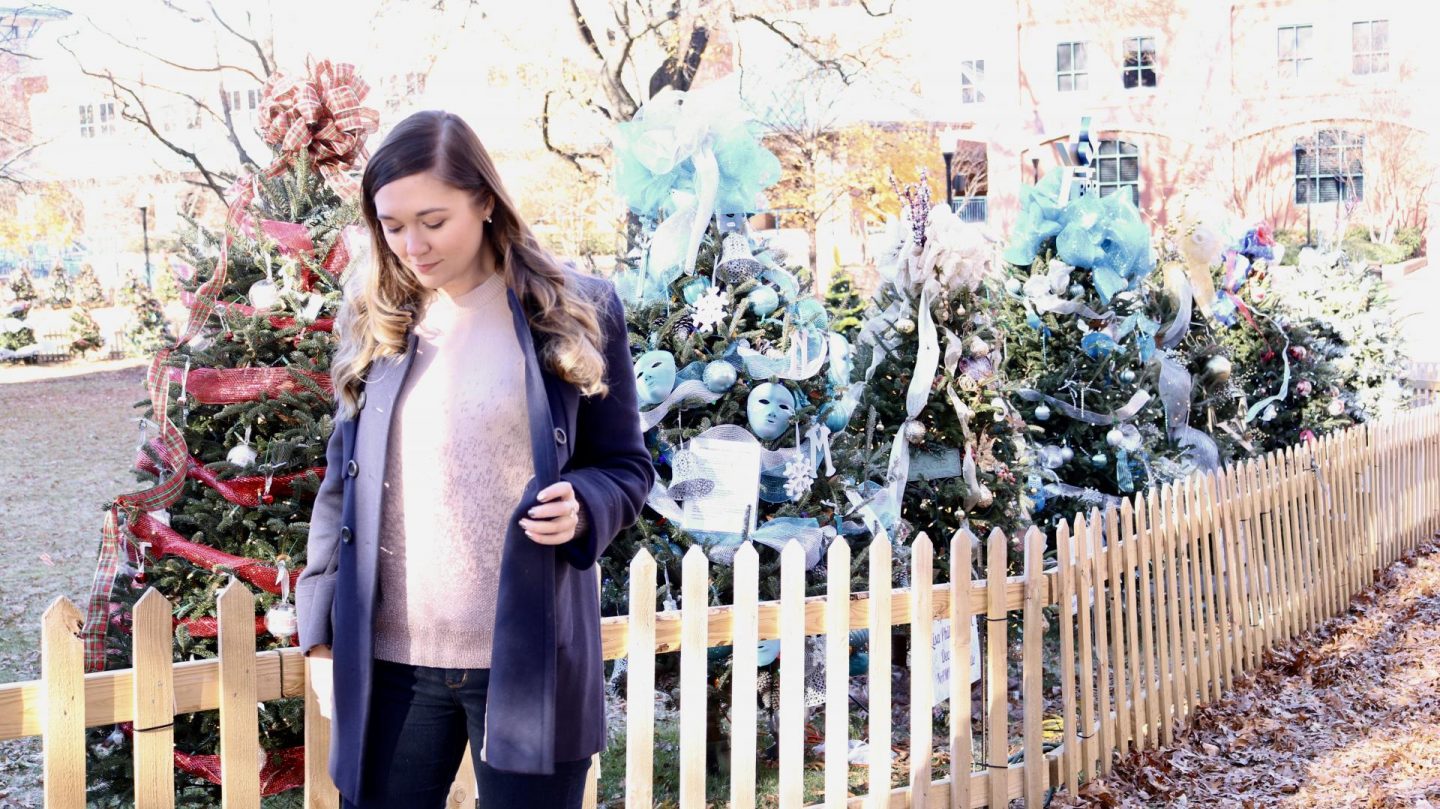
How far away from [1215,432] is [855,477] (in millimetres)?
4356

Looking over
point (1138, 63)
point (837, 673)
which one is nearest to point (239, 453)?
point (837, 673)

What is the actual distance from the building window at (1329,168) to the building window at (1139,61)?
15.1ft

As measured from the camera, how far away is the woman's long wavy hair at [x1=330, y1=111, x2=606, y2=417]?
6.80 feet

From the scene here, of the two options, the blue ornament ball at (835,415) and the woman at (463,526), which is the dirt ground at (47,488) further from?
the woman at (463,526)

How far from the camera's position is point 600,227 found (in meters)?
26.8

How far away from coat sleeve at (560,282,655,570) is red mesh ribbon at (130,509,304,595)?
59.1 inches

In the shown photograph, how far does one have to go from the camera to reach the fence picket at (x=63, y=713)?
2.30 m

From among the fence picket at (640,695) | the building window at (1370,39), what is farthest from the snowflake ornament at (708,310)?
the building window at (1370,39)

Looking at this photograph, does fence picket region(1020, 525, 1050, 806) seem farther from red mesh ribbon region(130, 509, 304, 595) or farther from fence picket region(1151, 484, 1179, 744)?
red mesh ribbon region(130, 509, 304, 595)

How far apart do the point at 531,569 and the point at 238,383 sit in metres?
1.77

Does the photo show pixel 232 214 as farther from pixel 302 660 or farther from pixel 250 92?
pixel 250 92

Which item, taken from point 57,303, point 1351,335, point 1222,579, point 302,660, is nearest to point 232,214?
point 302,660

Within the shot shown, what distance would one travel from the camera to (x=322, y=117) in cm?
368

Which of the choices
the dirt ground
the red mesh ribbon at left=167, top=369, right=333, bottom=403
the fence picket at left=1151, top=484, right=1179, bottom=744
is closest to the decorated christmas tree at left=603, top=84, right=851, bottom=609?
the red mesh ribbon at left=167, top=369, right=333, bottom=403
